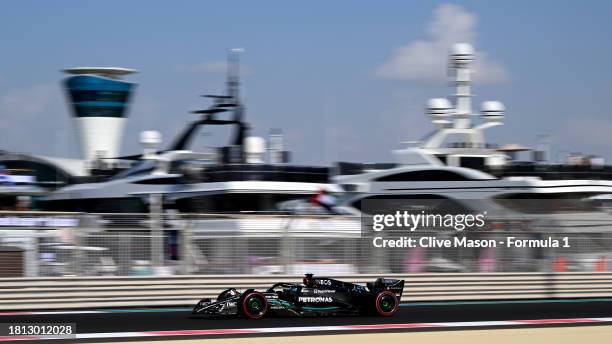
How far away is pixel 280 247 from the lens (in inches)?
570

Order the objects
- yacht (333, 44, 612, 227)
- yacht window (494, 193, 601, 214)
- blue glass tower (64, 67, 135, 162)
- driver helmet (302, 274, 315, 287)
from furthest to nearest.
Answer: blue glass tower (64, 67, 135, 162) < yacht (333, 44, 612, 227) < yacht window (494, 193, 601, 214) < driver helmet (302, 274, 315, 287)

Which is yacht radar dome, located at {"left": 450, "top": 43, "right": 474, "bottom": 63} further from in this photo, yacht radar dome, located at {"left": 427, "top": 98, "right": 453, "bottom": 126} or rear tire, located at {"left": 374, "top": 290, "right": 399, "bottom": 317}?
rear tire, located at {"left": 374, "top": 290, "right": 399, "bottom": 317}

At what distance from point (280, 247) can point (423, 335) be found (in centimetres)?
443

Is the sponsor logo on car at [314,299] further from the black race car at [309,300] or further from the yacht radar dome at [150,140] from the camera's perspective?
the yacht radar dome at [150,140]

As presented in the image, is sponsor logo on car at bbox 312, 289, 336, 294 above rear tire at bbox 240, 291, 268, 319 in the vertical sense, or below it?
above

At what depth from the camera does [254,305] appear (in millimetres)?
11789

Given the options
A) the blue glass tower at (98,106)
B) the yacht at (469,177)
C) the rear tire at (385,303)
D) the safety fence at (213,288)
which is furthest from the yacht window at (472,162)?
the blue glass tower at (98,106)

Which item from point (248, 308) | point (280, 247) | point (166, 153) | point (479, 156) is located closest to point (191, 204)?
point (166, 153)

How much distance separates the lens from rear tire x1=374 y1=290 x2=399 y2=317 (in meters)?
12.4

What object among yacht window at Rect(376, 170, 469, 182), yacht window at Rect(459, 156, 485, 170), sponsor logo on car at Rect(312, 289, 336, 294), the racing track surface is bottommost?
the racing track surface

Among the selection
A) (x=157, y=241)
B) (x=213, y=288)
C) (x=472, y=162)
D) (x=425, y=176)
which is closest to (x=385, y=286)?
(x=213, y=288)

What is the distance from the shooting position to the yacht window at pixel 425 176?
29344 millimetres

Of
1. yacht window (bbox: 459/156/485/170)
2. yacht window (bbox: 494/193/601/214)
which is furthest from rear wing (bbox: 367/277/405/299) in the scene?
yacht window (bbox: 459/156/485/170)

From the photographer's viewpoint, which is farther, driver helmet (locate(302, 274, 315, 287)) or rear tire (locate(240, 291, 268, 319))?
driver helmet (locate(302, 274, 315, 287))
